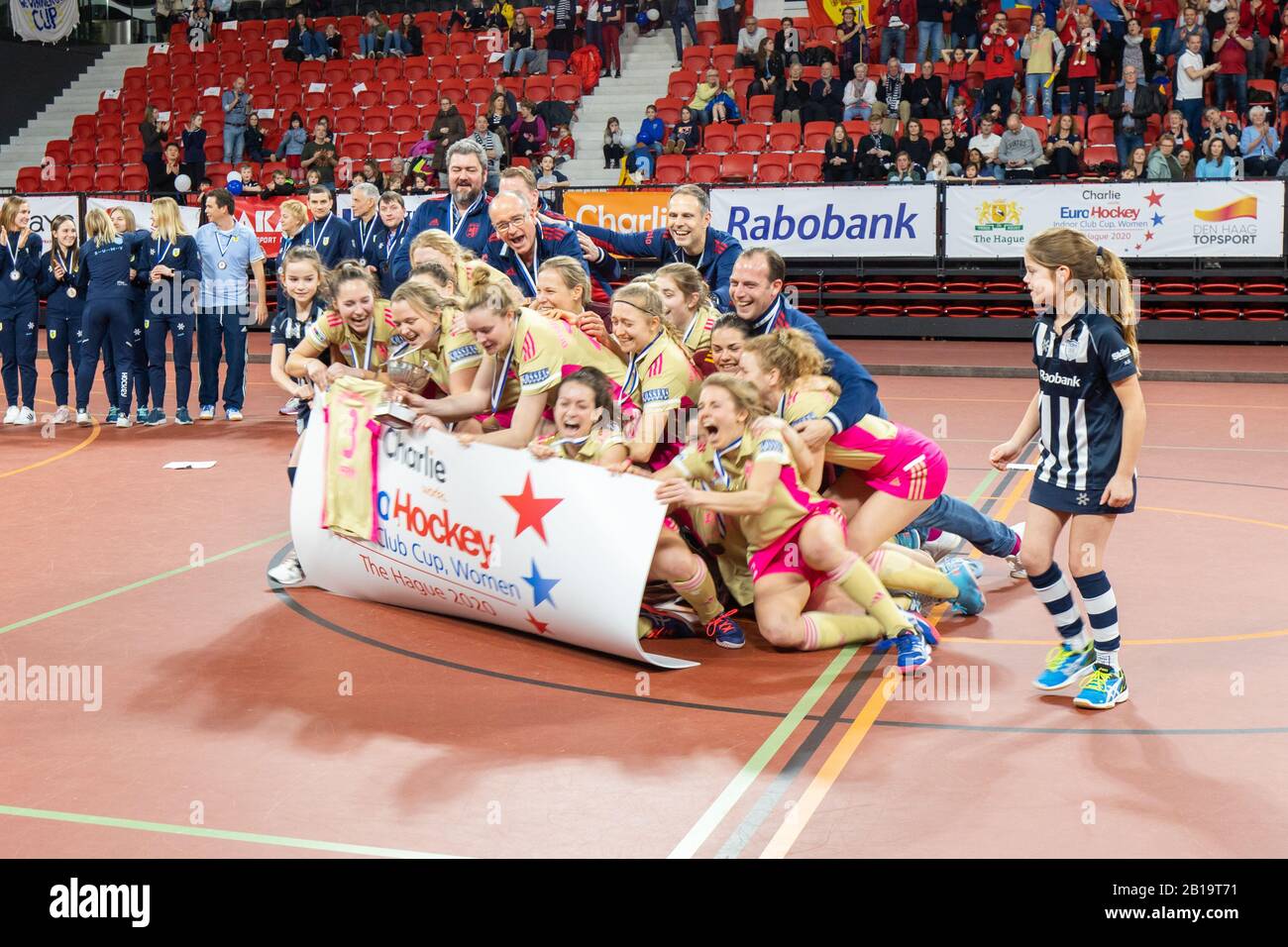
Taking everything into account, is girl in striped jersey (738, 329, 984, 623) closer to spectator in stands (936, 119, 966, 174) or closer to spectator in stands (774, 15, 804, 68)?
spectator in stands (936, 119, 966, 174)

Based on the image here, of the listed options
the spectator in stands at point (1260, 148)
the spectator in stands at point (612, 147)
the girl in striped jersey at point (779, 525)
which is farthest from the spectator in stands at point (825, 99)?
the girl in striped jersey at point (779, 525)

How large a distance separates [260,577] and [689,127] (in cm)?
1444

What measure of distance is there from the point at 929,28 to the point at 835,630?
1676cm

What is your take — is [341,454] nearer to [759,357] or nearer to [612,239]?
[759,357]

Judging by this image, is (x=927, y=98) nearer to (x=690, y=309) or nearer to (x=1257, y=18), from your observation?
(x=1257, y=18)

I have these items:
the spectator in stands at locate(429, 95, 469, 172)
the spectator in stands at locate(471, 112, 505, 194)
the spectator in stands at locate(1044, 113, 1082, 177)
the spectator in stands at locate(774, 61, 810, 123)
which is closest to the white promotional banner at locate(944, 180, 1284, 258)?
the spectator in stands at locate(1044, 113, 1082, 177)

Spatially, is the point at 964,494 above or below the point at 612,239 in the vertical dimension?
below

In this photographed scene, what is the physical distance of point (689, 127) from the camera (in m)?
20.1

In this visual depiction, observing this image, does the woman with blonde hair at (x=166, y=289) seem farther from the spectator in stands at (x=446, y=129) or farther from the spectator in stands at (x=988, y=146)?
the spectator in stands at (x=988, y=146)

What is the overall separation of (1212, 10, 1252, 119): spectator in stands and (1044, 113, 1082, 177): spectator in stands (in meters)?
2.32

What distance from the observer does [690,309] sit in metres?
6.50

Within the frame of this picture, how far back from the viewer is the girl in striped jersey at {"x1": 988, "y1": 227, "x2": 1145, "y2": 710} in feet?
16.1

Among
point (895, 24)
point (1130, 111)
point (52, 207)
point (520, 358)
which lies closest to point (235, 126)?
point (52, 207)
